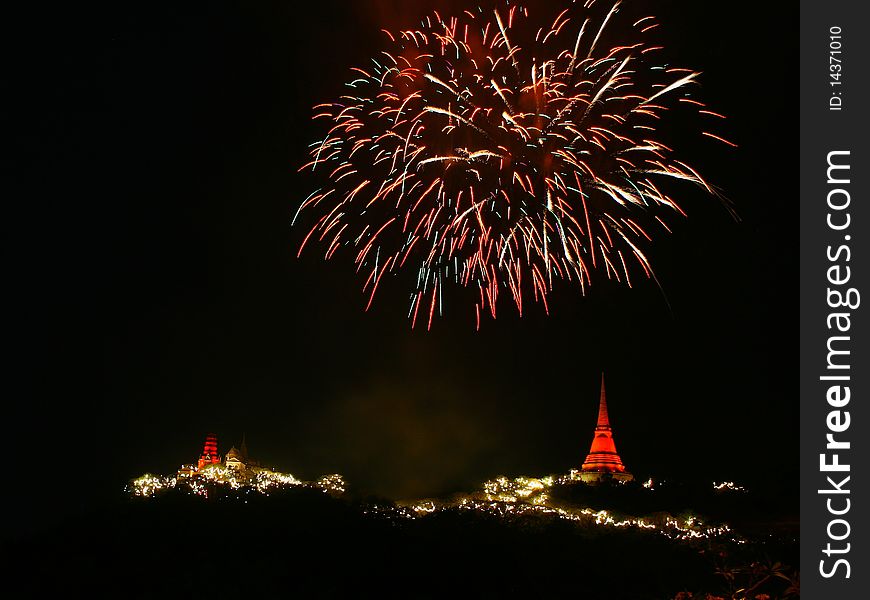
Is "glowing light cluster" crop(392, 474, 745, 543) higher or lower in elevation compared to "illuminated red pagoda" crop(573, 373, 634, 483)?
lower

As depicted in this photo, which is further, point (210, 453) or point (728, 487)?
point (210, 453)

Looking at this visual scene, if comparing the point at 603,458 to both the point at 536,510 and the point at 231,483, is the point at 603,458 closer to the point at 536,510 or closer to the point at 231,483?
the point at 536,510

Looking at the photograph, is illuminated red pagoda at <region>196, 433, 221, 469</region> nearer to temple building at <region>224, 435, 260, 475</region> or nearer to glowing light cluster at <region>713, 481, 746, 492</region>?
temple building at <region>224, 435, 260, 475</region>

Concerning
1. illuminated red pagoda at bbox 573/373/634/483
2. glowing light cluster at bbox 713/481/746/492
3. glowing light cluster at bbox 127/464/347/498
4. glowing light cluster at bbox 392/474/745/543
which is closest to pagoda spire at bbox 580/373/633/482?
illuminated red pagoda at bbox 573/373/634/483

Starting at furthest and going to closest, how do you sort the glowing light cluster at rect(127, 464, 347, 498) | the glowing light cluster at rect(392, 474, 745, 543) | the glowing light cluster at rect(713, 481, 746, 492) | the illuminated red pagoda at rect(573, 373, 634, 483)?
the illuminated red pagoda at rect(573, 373, 634, 483), the glowing light cluster at rect(127, 464, 347, 498), the glowing light cluster at rect(713, 481, 746, 492), the glowing light cluster at rect(392, 474, 745, 543)

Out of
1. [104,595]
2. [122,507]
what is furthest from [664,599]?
[122,507]

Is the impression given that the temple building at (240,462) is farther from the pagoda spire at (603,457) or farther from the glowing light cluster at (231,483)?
the pagoda spire at (603,457)

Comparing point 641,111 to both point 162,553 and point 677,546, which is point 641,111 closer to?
point 677,546

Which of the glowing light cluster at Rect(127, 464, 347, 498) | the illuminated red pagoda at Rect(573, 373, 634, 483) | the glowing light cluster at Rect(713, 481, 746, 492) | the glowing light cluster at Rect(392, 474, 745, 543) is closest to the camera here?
the glowing light cluster at Rect(392, 474, 745, 543)

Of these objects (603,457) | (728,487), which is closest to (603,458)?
(603,457)
